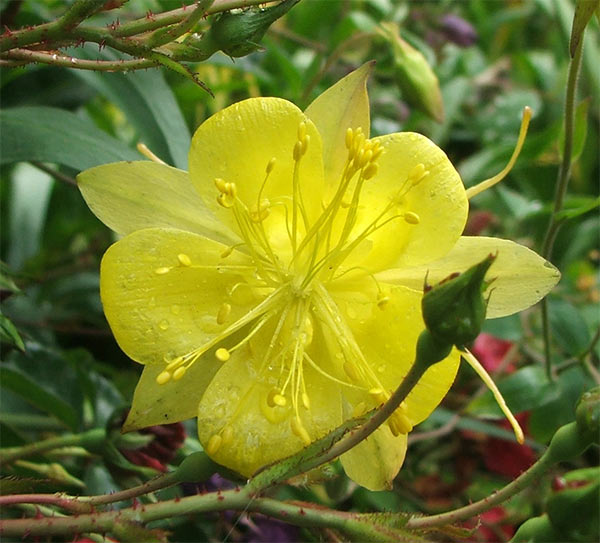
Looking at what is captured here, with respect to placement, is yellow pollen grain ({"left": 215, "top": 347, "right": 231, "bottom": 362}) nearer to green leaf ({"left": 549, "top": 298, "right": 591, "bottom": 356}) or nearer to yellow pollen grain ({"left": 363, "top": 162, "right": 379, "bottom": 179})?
yellow pollen grain ({"left": 363, "top": 162, "right": 379, "bottom": 179})

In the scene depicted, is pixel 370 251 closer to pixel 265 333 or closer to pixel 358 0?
pixel 265 333

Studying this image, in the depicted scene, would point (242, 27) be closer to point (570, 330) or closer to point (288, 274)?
point (288, 274)

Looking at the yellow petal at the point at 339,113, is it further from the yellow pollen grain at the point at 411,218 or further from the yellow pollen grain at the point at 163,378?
the yellow pollen grain at the point at 163,378

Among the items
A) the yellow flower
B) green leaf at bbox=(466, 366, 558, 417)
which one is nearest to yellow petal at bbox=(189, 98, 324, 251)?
the yellow flower

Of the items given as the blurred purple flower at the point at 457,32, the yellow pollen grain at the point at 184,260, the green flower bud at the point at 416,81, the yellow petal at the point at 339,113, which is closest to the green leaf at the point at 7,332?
the yellow pollen grain at the point at 184,260

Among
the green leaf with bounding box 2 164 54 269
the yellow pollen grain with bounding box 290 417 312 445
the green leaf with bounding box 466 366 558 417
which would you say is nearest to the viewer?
the yellow pollen grain with bounding box 290 417 312 445

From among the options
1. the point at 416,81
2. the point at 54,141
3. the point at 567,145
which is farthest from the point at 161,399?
the point at 416,81

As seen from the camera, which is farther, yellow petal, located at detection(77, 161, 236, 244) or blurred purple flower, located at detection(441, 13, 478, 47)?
blurred purple flower, located at detection(441, 13, 478, 47)
